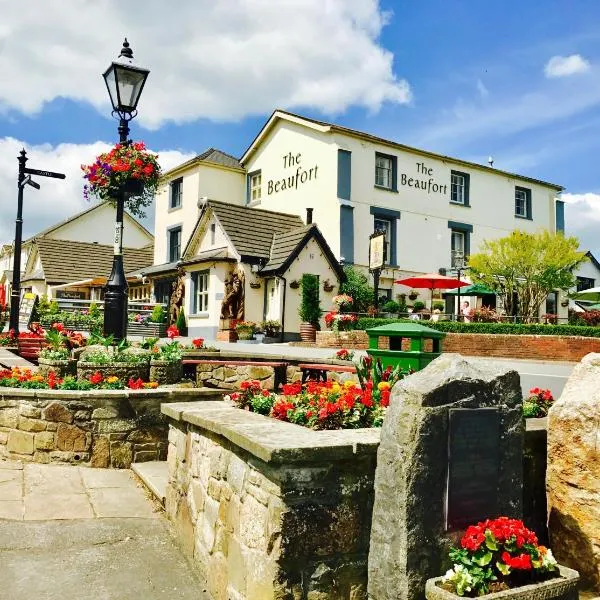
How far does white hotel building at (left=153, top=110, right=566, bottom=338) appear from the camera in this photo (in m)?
26.1

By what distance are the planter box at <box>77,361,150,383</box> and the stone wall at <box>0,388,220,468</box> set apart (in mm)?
1118


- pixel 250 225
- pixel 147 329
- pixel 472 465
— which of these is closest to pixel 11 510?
pixel 472 465

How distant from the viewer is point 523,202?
3284cm

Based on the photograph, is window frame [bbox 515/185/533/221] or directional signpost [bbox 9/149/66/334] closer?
directional signpost [bbox 9/149/66/334]

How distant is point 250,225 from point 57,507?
21061mm

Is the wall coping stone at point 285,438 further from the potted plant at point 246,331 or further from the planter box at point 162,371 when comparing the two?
the potted plant at point 246,331

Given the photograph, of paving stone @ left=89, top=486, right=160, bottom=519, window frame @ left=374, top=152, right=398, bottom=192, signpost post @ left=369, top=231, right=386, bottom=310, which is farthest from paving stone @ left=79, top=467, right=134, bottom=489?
window frame @ left=374, top=152, right=398, bottom=192

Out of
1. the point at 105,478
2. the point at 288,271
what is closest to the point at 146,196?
the point at 105,478

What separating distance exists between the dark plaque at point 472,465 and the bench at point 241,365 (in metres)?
5.91

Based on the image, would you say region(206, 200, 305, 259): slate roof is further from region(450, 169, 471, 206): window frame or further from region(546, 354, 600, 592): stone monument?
region(546, 354, 600, 592): stone monument

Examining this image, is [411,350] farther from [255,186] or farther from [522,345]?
[255,186]

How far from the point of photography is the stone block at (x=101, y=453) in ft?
21.0

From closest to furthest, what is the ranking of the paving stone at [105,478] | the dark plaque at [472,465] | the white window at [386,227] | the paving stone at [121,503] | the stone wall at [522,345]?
the dark plaque at [472,465] → the paving stone at [121,503] → the paving stone at [105,478] → the stone wall at [522,345] → the white window at [386,227]

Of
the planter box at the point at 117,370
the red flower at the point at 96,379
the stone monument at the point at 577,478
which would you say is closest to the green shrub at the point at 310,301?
the planter box at the point at 117,370
